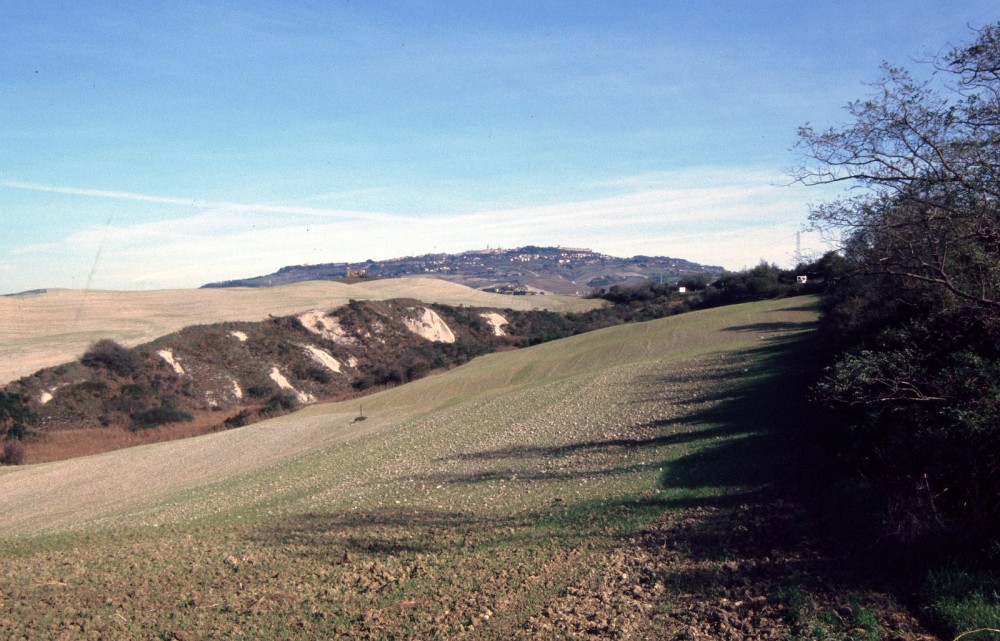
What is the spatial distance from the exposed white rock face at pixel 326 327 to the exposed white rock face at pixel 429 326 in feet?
28.8

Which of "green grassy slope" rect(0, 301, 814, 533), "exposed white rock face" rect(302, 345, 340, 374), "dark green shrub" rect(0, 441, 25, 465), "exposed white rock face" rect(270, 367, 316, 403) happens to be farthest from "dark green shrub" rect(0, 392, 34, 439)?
"exposed white rock face" rect(302, 345, 340, 374)

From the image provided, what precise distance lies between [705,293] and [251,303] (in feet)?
162

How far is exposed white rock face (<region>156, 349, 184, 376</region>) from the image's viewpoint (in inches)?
2084

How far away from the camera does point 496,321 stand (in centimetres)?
9050

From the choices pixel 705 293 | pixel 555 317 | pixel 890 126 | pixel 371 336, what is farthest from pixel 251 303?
pixel 890 126

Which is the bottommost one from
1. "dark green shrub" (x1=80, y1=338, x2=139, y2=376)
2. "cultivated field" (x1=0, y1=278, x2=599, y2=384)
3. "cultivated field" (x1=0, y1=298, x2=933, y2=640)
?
"cultivated field" (x1=0, y1=298, x2=933, y2=640)

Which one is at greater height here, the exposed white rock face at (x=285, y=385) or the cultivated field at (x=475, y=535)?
the cultivated field at (x=475, y=535)

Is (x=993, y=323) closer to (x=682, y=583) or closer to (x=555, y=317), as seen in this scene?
(x=682, y=583)

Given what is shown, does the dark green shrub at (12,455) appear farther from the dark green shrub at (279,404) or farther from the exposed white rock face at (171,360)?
the exposed white rock face at (171,360)

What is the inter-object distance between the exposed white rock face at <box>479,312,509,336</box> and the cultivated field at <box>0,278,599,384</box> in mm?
5031

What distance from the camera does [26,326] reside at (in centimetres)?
5859

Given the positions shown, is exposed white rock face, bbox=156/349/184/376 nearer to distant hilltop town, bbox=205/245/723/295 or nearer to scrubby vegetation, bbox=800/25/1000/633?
scrubby vegetation, bbox=800/25/1000/633

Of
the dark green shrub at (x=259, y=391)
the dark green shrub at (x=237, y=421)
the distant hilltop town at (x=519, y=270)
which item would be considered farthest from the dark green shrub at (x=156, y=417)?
the distant hilltop town at (x=519, y=270)

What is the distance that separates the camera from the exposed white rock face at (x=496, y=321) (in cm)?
8765
